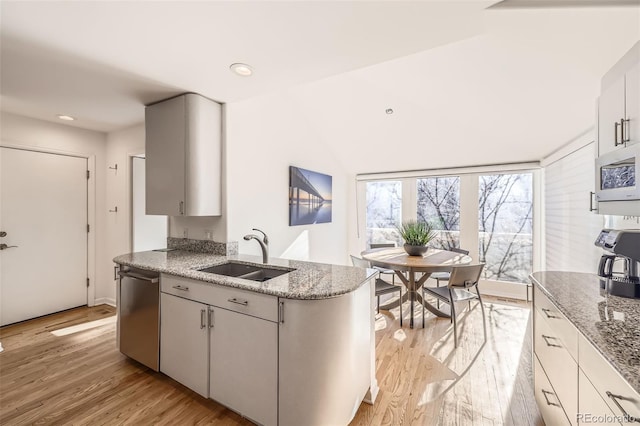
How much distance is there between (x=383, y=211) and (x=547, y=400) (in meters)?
3.73

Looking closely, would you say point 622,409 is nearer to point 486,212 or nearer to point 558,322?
point 558,322

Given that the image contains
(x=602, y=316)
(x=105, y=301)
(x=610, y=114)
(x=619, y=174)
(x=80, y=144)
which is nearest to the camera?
(x=602, y=316)

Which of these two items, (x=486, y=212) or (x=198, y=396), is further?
(x=486, y=212)

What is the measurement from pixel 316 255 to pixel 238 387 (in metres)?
2.59

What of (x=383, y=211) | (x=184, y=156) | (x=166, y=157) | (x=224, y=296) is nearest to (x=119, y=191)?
(x=166, y=157)

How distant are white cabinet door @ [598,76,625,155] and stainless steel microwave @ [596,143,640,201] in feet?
0.28

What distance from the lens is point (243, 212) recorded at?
284 centimetres

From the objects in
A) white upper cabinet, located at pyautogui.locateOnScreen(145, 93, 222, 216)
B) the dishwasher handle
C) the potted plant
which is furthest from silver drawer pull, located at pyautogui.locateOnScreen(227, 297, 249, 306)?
the potted plant

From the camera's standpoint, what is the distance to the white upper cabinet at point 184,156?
239 centimetres

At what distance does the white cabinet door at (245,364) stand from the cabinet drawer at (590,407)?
1.33 m

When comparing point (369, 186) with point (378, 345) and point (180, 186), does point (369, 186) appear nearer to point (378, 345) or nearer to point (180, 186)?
point (378, 345)

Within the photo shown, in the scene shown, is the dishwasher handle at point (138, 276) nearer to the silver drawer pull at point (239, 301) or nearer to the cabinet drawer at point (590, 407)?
the silver drawer pull at point (239, 301)

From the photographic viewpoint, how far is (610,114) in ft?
4.80

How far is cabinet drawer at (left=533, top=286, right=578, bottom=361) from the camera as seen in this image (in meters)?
1.17
